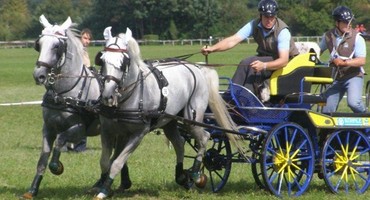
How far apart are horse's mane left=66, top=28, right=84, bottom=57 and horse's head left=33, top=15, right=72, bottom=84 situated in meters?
0.11

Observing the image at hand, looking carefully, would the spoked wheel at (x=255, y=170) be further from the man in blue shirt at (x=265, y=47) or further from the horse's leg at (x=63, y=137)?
the horse's leg at (x=63, y=137)

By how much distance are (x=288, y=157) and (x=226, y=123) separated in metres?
0.77

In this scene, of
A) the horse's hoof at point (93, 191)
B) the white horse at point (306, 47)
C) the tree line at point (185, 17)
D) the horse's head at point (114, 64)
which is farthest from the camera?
the tree line at point (185, 17)

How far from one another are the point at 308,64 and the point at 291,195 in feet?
4.75

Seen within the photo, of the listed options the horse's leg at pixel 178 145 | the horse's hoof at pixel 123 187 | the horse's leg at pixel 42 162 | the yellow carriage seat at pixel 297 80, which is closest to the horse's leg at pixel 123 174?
the horse's hoof at pixel 123 187

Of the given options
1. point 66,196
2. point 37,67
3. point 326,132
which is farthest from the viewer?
point 326,132

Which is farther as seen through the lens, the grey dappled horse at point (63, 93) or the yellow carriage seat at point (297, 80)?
the yellow carriage seat at point (297, 80)

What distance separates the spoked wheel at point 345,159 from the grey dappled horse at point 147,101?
4.07ft

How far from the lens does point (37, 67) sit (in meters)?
8.48

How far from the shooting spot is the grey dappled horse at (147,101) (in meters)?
8.36

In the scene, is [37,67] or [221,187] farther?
[221,187]

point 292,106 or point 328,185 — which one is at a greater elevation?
point 292,106

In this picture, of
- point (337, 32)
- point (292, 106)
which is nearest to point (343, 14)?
point (337, 32)

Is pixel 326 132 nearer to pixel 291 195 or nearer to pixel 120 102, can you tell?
pixel 291 195
